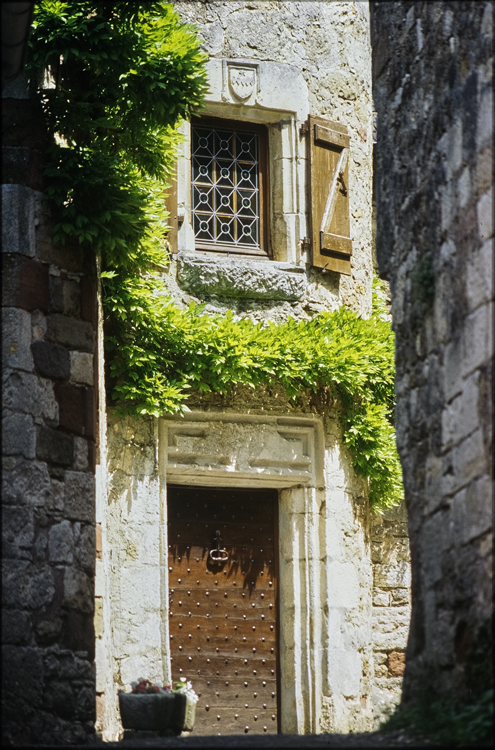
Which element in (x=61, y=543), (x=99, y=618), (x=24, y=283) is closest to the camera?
(x=61, y=543)

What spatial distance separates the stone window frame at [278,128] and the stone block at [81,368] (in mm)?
2274

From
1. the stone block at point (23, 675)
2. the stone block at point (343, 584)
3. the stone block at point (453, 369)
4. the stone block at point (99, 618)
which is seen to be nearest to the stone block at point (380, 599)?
the stone block at point (343, 584)

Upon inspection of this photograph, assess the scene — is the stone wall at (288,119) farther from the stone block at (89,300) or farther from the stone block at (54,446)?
the stone block at (54,446)

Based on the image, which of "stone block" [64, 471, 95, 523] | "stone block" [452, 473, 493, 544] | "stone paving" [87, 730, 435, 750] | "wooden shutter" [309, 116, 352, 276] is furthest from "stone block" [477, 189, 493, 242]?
"wooden shutter" [309, 116, 352, 276]

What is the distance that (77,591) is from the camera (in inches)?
241

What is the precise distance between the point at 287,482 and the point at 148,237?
2.19m

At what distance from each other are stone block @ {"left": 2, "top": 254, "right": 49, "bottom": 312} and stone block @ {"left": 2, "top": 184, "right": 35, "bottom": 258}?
0.06m

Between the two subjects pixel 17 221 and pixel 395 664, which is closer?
pixel 17 221

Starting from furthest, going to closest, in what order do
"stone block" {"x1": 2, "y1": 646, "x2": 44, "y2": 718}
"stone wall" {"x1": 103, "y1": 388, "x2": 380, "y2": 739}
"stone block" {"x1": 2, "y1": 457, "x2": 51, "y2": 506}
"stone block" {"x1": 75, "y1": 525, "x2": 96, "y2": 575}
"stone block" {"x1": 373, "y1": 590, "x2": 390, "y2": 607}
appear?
"stone block" {"x1": 373, "y1": 590, "x2": 390, "y2": 607}
"stone wall" {"x1": 103, "y1": 388, "x2": 380, "y2": 739}
"stone block" {"x1": 75, "y1": 525, "x2": 96, "y2": 575}
"stone block" {"x1": 2, "y1": 457, "x2": 51, "y2": 506}
"stone block" {"x1": 2, "y1": 646, "x2": 44, "y2": 718}

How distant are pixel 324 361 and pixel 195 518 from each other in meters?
1.46

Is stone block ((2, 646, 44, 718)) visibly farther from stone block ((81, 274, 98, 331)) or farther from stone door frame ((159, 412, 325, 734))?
A: stone door frame ((159, 412, 325, 734))

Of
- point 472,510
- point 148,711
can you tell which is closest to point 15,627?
point 148,711

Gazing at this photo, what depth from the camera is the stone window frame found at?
867cm

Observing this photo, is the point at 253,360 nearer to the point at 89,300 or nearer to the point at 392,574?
the point at 89,300
